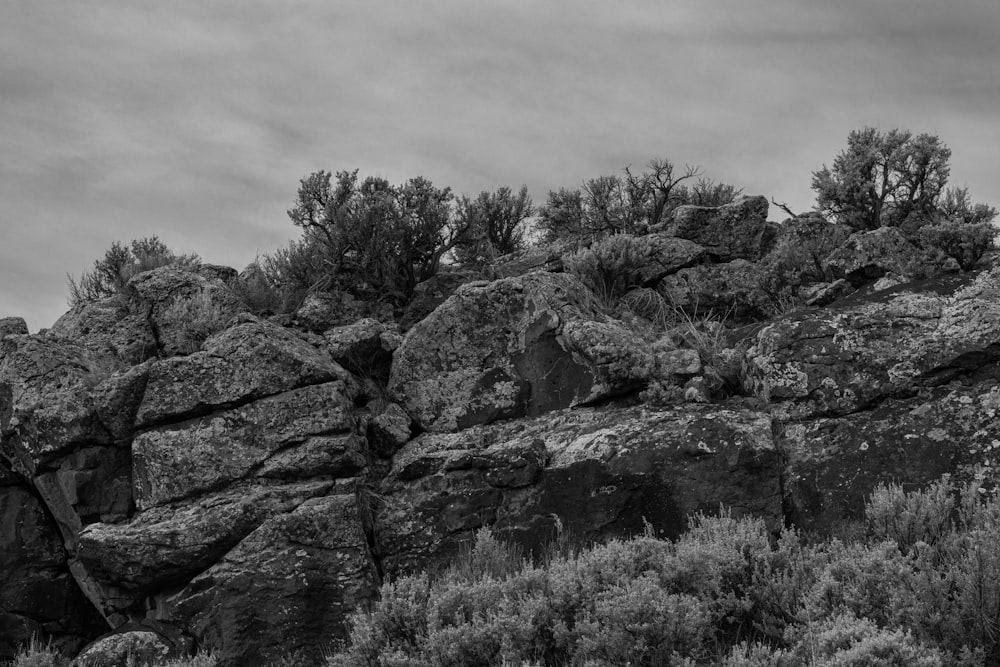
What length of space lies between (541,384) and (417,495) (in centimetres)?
202

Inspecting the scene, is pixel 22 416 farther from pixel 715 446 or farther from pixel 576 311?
pixel 715 446

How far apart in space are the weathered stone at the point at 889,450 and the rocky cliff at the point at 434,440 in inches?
0.8

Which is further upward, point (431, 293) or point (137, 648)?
point (431, 293)

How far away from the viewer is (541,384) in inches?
410

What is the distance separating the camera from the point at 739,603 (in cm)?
673

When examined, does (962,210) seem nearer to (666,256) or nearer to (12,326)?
(666,256)

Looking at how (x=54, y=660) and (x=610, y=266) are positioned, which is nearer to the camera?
(x=54, y=660)

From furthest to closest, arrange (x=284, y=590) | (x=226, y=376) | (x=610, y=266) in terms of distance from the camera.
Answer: (x=610, y=266), (x=226, y=376), (x=284, y=590)

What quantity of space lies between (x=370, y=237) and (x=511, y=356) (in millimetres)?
5031

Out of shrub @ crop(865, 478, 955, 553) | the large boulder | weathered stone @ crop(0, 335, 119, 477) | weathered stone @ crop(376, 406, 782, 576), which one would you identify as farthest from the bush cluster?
weathered stone @ crop(0, 335, 119, 477)

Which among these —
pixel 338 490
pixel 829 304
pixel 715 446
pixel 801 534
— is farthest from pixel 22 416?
pixel 829 304

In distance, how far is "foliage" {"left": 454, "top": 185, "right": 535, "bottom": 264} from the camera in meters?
16.2

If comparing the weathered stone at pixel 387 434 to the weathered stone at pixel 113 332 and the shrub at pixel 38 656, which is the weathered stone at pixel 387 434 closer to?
the shrub at pixel 38 656

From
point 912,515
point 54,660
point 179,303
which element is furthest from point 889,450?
point 179,303
